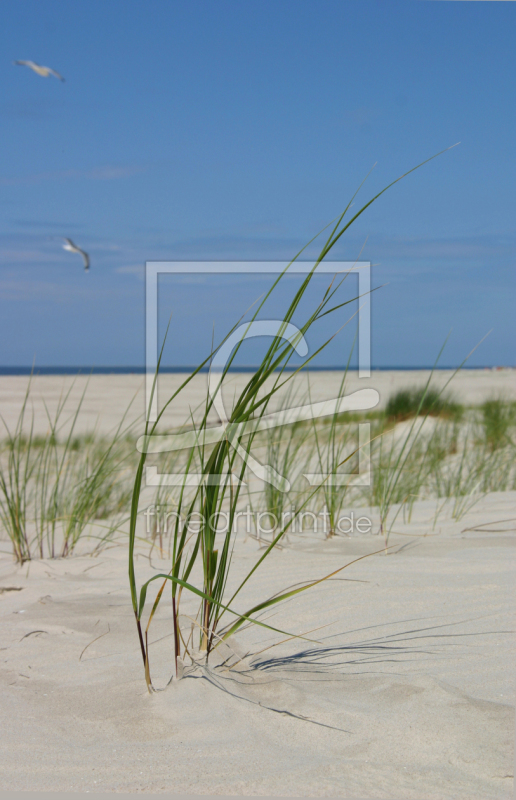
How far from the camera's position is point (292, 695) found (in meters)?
1.17

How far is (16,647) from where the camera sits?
1.50 meters

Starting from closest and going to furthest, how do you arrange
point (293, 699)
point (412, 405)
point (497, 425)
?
point (293, 699) < point (497, 425) < point (412, 405)

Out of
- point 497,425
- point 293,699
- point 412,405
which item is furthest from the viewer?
point 412,405

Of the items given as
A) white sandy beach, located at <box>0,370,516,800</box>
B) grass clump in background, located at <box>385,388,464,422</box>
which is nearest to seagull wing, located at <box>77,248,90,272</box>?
grass clump in background, located at <box>385,388,464,422</box>

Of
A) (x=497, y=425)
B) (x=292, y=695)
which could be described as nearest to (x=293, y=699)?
(x=292, y=695)

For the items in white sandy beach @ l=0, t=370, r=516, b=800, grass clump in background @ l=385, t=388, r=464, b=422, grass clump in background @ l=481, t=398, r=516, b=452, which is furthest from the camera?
grass clump in background @ l=385, t=388, r=464, b=422

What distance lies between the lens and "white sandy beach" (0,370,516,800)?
95 centimetres

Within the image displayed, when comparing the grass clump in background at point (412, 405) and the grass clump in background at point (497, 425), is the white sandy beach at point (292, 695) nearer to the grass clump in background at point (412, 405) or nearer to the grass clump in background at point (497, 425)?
the grass clump in background at point (497, 425)

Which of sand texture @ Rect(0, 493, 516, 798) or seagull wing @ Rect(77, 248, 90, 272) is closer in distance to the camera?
sand texture @ Rect(0, 493, 516, 798)

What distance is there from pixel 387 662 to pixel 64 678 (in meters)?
0.70

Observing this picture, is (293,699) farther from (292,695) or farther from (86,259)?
(86,259)

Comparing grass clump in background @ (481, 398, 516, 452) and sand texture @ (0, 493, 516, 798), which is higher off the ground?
grass clump in background @ (481, 398, 516, 452)

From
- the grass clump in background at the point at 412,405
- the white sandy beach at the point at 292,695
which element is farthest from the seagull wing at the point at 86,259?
the white sandy beach at the point at 292,695

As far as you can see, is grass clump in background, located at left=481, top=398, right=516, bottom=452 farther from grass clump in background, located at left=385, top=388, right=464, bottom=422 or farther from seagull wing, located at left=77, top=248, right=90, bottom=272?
seagull wing, located at left=77, top=248, right=90, bottom=272
